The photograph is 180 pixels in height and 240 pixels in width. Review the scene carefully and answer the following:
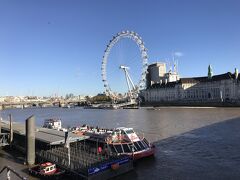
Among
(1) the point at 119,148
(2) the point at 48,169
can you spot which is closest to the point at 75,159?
(2) the point at 48,169

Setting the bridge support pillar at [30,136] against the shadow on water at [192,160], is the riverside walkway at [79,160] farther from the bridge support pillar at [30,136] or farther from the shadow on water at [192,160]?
the shadow on water at [192,160]

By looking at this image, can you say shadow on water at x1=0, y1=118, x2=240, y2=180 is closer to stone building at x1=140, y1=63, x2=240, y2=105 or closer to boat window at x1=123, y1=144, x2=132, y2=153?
boat window at x1=123, y1=144, x2=132, y2=153

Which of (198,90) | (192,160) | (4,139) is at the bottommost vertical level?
(192,160)

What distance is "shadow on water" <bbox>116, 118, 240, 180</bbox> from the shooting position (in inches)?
808

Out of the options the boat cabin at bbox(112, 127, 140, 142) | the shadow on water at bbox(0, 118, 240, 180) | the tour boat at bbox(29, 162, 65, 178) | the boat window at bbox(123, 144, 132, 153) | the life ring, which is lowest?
the shadow on water at bbox(0, 118, 240, 180)

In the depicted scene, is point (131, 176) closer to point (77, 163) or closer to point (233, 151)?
point (77, 163)

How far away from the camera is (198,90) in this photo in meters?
149

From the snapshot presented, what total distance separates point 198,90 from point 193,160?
12874 cm

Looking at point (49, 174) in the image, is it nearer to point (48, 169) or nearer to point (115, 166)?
point (48, 169)

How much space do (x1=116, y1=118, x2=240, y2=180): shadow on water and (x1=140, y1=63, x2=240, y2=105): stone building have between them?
74615mm

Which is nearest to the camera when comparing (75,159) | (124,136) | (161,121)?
(75,159)

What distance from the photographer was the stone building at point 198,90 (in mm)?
Result: 125625

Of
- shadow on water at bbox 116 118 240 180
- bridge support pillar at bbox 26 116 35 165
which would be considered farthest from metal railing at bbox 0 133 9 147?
shadow on water at bbox 116 118 240 180

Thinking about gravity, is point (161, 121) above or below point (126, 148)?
below
